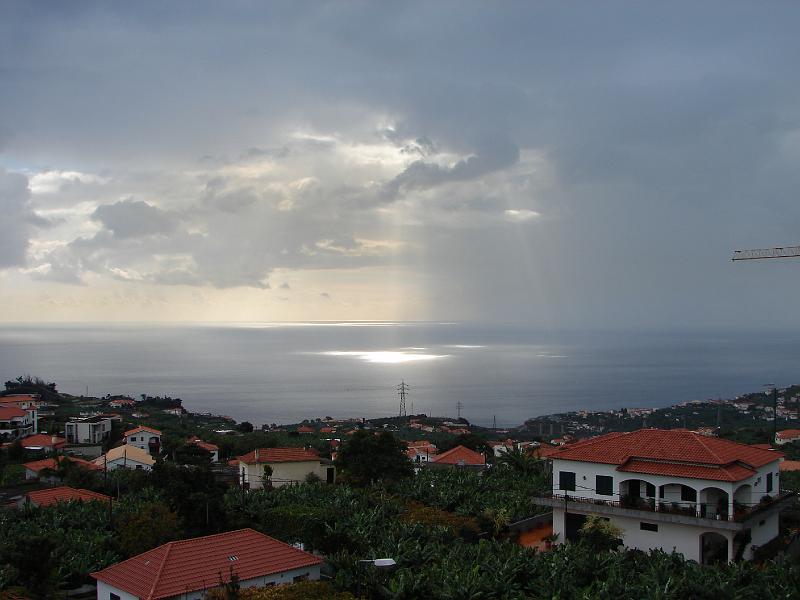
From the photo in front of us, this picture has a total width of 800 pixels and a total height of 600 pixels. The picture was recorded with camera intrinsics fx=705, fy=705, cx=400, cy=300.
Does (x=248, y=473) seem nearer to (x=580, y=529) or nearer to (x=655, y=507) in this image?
(x=580, y=529)

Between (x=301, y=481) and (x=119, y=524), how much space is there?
33.7ft

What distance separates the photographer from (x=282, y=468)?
29453 millimetres

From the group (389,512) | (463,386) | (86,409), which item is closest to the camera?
(389,512)

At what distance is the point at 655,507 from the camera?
66.7ft

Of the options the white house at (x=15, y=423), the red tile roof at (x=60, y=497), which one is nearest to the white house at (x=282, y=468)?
the red tile roof at (x=60, y=497)

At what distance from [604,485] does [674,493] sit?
212cm

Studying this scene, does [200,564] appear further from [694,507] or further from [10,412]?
[10,412]

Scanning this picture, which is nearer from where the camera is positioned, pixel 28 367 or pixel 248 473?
pixel 248 473

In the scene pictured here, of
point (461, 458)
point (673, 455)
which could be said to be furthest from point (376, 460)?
point (673, 455)

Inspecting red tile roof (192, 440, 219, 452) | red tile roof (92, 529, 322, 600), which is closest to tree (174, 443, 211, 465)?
red tile roof (192, 440, 219, 452)

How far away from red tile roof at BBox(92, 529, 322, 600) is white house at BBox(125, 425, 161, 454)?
30944mm

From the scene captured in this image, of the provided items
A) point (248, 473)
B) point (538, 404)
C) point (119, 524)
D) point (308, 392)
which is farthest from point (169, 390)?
point (119, 524)

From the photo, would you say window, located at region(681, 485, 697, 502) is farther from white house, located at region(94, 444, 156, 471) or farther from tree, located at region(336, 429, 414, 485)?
white house, located at region(94, 444, 156, 471)

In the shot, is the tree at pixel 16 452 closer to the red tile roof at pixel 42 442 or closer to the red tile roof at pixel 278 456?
the red tile roof at pixel 42 442
